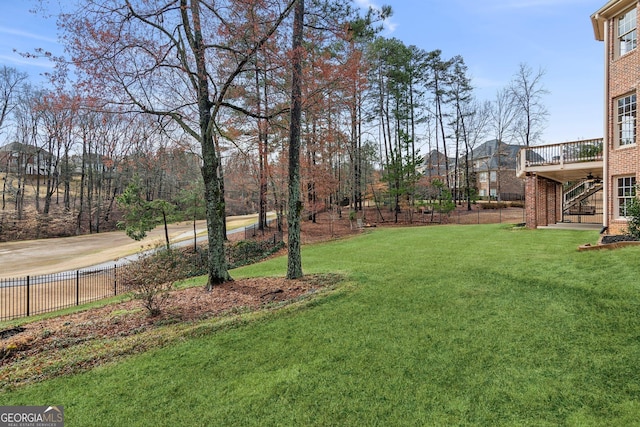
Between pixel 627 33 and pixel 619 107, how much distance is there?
2.44 m

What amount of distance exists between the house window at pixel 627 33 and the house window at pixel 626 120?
1707 millimetres

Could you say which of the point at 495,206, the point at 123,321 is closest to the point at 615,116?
the point at 123,321

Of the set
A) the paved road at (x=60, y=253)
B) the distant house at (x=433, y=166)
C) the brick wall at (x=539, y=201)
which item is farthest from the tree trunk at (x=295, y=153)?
the distant house at (x=433, y=166)

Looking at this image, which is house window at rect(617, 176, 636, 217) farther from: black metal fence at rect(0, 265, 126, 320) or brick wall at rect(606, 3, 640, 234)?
black metal fence at rect(0, 265, 126, 320)

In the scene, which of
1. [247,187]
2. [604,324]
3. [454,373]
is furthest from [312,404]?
[247,187]

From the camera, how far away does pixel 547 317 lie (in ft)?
13.9

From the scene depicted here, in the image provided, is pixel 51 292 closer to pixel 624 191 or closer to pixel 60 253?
pixel 60 253

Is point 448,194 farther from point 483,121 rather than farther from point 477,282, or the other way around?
point 477,282

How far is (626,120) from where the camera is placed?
10664 mm

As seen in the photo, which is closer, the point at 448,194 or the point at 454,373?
the point at 454,373

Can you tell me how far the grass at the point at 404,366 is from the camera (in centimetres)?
271

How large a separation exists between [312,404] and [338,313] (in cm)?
227

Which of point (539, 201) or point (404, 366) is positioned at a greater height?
point (539, 201)

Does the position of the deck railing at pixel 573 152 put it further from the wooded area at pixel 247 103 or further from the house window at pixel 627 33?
the wooded area at pixel 247 103
